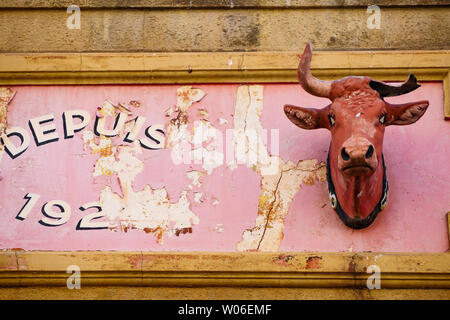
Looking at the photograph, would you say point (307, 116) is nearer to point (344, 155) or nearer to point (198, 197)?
point (344, 155)

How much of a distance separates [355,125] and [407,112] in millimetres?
520

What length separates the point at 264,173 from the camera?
24.6 feet

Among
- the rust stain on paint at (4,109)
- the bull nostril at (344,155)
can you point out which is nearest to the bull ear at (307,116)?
the bull nostril at (344,155)

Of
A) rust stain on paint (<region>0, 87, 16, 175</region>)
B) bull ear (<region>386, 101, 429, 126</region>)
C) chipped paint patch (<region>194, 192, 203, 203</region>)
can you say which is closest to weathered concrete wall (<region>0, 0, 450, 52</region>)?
rust stain on paint (<region>0, 87, 16, 175</region>)

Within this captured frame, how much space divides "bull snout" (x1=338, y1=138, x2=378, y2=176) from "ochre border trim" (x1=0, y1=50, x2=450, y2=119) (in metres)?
1.30

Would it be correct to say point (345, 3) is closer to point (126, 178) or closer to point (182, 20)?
point (182, 20)

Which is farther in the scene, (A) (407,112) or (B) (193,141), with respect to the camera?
(B) (193,141)

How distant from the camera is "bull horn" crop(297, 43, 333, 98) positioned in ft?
22.9

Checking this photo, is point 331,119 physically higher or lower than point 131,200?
higher

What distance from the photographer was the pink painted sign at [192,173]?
7.27 metres

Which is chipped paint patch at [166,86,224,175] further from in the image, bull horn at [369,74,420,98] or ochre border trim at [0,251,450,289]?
bull horn at [369,74,420,98]

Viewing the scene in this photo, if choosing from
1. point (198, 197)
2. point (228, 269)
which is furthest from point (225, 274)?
point (198, 197)

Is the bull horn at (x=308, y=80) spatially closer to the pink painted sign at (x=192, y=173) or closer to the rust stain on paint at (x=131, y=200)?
the pink painted sign at (x=192, y=173)

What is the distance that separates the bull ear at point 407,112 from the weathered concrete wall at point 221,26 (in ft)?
3.33
